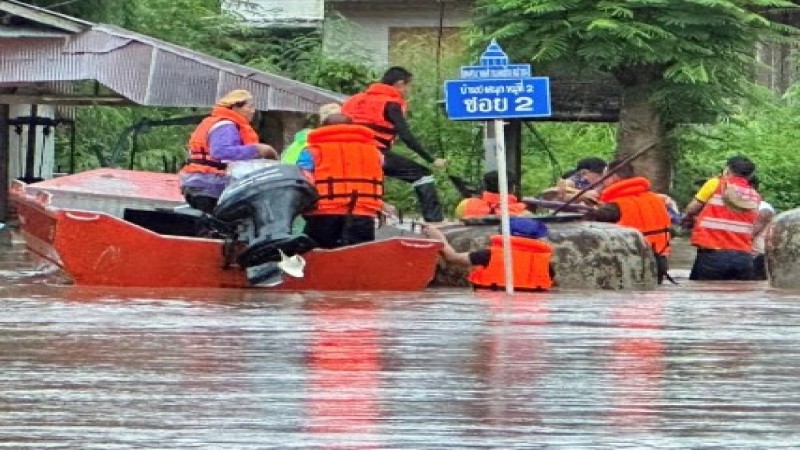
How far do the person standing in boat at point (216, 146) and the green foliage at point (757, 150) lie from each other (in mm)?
11337

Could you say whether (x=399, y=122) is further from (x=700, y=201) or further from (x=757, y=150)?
(x=757, y=150)

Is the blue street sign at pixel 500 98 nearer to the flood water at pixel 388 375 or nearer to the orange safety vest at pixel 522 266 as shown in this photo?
the orange safety vest at pixel 522 266

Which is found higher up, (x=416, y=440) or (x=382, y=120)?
(x=382, y=120)

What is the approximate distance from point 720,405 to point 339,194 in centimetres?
735

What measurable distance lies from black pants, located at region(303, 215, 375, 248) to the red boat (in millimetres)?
285

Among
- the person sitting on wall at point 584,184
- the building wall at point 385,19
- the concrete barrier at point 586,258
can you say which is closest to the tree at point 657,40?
the person sitting on wall at point 584,184

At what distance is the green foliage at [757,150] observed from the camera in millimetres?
27031

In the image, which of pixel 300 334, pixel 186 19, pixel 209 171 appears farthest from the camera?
pixel 186 19

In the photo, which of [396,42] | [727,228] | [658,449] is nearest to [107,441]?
[658,449]

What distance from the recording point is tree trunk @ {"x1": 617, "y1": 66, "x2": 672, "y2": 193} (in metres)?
23.6

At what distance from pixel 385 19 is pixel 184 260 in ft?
75.6

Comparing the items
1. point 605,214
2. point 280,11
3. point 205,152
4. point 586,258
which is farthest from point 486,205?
point 280,11

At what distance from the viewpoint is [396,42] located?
36.2 metres

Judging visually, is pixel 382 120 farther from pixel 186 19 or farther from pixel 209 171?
pixel 186 19
